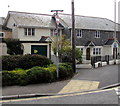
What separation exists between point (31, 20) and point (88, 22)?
34.0 feet

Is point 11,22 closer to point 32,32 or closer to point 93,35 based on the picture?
point 32,32

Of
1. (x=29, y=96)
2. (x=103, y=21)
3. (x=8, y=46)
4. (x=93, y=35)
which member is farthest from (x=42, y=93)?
(x=103, y=21)

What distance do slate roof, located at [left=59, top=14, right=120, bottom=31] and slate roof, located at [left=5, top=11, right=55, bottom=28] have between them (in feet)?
8.50

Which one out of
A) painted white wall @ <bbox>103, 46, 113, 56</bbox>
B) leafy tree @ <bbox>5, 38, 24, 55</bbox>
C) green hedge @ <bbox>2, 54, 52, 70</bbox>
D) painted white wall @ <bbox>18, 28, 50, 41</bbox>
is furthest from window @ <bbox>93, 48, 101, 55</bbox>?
green hedge @ <bbox>2, 54, 52, 70</bbox>

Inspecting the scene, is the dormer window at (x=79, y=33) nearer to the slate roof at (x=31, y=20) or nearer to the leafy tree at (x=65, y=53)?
the slate roof at (x=31, y=20)

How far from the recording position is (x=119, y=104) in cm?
644

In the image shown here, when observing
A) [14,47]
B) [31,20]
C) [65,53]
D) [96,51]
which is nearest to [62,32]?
[31,20]

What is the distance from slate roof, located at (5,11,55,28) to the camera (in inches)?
940

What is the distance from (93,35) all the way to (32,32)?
10.5 m

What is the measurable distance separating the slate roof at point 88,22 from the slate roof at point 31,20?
102 inches

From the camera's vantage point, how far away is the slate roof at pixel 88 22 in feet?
92.0

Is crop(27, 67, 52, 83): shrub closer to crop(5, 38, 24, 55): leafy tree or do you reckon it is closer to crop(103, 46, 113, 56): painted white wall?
crop(5, 38, 24, 55): leafy tree

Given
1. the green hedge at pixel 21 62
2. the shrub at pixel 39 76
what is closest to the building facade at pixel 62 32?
the green hedge at pixel 21 62

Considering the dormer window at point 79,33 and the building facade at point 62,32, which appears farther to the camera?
the dormer window at point 79,33
